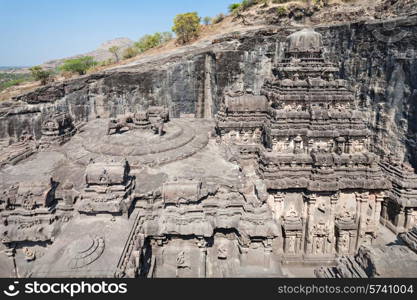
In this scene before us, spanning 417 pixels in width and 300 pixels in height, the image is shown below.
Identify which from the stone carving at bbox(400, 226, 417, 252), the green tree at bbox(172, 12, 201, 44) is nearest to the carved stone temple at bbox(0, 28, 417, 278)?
the stone carving at bbox(400, 226, 417, 252)

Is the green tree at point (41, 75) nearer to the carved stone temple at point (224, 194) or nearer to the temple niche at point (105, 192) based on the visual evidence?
the carved stone temple at point (224, 194)

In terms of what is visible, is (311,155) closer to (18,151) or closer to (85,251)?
(85,251)

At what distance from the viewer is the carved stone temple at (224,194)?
37.0 feet

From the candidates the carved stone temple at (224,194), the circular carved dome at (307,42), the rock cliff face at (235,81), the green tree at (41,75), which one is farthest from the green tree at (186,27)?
the circular carved dome at (307,42)

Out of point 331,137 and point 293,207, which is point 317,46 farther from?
point 293,207

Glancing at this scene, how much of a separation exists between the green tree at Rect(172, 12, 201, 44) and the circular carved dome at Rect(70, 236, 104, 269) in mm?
47322

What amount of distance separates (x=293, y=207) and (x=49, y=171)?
1466 cm

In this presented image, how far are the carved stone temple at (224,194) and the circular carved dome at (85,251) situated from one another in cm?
5

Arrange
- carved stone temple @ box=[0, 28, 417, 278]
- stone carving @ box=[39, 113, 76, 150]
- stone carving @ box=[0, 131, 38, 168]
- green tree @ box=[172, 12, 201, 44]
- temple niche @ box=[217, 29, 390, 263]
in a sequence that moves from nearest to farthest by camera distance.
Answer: carved stone temple @ box=[0, 28, 417, 278], temple niche @ box=[217, 29, 390, 263], stone carving @ box=[0, 131, 38, 168], stone carving @ box=[39, 113, 76, 150], green tree @ box=[172, 12, 201, 44]

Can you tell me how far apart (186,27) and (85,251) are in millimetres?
49102

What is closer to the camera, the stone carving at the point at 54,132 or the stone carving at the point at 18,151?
the stone carving at the point at 18,151

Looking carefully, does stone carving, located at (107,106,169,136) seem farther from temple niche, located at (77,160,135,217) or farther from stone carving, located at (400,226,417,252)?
stone carving, located at (400,226,417,252)

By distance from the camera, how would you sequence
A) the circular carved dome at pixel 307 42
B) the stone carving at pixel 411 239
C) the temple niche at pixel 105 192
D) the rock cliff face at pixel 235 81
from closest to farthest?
the stone carving at pixel 411 239
the temple niche at pixel 105 192
the circular carved dome at pixel 307 42
the rock cliff face at pixel 235 81

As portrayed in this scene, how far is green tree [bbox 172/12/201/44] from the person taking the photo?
51750mm
